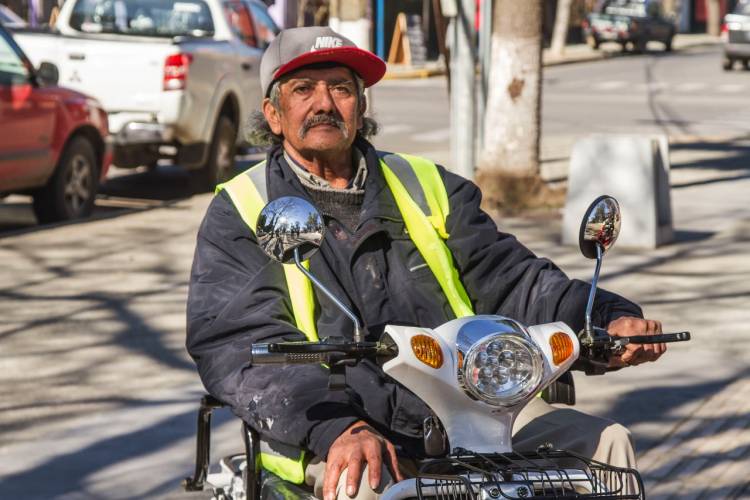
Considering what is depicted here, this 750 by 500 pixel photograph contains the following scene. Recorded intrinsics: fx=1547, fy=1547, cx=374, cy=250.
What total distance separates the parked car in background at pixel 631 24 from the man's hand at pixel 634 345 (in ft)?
144

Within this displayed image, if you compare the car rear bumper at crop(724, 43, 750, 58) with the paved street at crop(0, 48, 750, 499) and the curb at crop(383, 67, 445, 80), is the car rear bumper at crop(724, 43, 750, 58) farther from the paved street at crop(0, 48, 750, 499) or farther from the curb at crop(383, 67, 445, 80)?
the paved street at crop(0, 48, 750, 499)

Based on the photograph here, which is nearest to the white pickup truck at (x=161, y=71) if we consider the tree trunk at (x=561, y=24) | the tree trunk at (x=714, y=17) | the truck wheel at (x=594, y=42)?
the tree trunk at (x=561, y=24)

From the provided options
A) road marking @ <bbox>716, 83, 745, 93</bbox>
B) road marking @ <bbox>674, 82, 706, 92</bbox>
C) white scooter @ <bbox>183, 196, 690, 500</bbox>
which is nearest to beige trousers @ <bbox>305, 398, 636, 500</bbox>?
white scooter @ <bbox>183, 196, 690, 500</bbox>

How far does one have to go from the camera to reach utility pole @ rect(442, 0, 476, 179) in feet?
41.1

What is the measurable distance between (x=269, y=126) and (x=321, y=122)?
25cm

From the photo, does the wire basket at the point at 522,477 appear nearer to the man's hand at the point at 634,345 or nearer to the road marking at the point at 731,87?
the man's hand at the point at 634,345

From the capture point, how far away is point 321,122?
148 inches

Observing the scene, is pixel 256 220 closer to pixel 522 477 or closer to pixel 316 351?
pixel 316 351

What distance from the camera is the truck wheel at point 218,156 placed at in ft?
46.8

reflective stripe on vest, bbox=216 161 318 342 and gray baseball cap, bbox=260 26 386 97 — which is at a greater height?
gray baseball cap, bbox=260 26 386 97

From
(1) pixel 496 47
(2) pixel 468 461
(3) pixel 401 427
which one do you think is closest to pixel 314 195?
(3) pixel 401 427

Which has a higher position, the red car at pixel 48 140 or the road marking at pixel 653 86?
the red car at pixel 48 140

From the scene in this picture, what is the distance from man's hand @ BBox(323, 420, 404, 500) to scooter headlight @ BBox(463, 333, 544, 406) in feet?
A: 0.72

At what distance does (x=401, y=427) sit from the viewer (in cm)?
344
